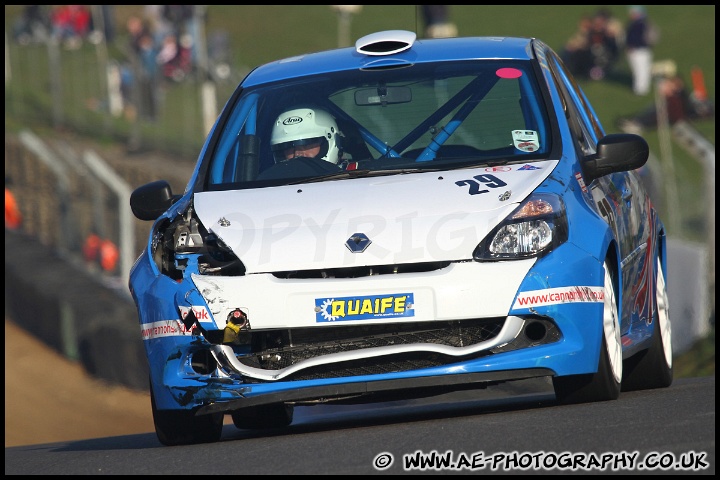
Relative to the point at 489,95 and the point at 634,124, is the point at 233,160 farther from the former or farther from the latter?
the point at 634,124

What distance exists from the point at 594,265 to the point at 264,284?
1.30m

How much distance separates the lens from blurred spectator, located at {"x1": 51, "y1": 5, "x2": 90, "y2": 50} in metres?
28.0

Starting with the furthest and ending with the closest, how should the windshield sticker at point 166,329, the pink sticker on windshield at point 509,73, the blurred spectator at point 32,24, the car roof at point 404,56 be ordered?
the blurred spectator at point 32,24 < the car roof at point 404,56 < the pink sticker on windshield at point 509,73 < the windshield sticker at point 166,329

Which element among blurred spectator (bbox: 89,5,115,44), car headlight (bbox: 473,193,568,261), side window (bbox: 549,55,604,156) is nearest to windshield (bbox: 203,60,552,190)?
side window (bbox: 549,55,604,156)

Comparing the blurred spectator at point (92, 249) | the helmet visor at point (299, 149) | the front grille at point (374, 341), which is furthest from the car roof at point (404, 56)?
the blurred spectator at point (92, 249)

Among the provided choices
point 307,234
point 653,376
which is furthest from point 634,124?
point 307,234

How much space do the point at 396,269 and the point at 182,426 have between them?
1242mm

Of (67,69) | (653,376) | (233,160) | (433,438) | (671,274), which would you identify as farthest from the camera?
(67,69)

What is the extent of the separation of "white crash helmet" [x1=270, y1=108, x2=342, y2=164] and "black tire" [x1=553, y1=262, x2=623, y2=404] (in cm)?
149

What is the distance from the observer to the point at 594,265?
6043 mm

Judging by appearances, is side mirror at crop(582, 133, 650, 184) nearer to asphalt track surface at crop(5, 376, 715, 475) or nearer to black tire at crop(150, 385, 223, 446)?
asphalt track surface at crop(5, 376, 715, 475)

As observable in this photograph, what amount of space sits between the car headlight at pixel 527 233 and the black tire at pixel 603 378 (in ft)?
1.20

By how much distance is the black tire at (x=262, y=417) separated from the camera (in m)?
7.62

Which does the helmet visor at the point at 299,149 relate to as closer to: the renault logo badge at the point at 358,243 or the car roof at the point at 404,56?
the car roof at the point at 404,56
